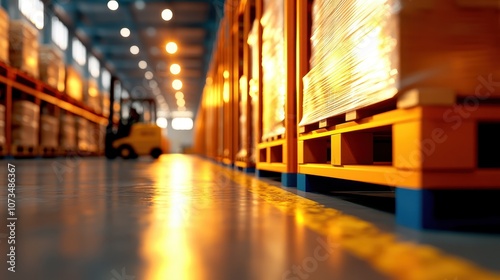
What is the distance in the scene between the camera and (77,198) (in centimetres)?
264

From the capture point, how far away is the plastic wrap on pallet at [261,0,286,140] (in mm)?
3520

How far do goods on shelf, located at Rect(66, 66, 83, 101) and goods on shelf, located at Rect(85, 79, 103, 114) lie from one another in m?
0.55

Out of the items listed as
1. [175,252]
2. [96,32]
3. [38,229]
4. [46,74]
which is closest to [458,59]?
[175,252]

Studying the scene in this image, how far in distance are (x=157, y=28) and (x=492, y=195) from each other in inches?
635

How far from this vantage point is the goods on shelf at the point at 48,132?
10.8 m

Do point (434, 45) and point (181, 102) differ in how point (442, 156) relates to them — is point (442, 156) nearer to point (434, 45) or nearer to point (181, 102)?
point (434, 45)

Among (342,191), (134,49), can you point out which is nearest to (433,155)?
(342,191)

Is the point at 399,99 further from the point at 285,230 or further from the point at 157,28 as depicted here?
the point at 157,28

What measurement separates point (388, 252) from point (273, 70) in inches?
108

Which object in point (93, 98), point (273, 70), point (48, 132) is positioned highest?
point (93, 98)

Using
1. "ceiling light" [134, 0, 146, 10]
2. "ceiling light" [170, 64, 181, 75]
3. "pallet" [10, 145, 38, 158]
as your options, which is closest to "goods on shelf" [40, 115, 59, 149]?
"pallet" [10, 145, 38, 158]

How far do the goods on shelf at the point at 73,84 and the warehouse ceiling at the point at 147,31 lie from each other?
258cm

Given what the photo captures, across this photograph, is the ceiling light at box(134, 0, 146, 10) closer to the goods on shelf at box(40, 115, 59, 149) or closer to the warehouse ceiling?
the warehouse ceiling

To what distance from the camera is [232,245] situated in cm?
135
